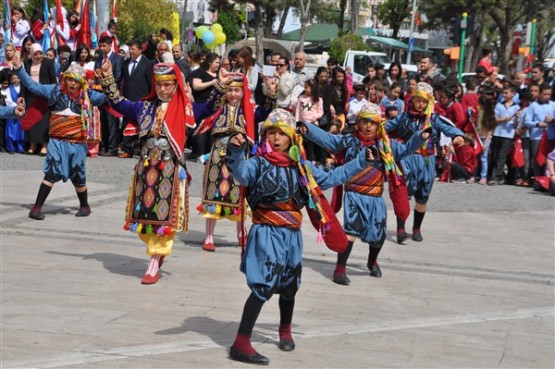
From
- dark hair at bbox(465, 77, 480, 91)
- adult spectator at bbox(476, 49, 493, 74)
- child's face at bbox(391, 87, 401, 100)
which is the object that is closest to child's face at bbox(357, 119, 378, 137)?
child's face at bbox(391, 87, 401, 100)

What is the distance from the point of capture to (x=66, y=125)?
1183cm

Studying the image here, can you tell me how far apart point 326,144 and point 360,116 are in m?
0.38

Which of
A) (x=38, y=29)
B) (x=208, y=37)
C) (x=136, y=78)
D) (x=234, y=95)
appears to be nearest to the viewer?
(x=234, y=95)

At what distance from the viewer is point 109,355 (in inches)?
269

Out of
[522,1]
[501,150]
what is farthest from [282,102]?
[522,1]

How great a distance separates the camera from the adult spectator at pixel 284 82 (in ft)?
46.5

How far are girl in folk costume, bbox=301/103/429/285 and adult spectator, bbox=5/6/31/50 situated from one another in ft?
41.7

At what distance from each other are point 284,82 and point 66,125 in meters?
3.58

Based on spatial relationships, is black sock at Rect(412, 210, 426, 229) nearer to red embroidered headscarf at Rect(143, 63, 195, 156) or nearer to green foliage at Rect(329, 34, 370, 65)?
red embroidered headscarf at Rect(143, 63, 195, 156)

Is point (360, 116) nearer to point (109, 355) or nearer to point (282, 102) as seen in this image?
point (109, 355)

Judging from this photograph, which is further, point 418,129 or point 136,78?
point 136,78

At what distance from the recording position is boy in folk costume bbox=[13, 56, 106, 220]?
11.7 m

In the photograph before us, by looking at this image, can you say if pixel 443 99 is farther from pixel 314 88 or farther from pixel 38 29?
pixel 38 29

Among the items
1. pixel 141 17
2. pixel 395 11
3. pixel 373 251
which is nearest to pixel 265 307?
pixel 373 251
